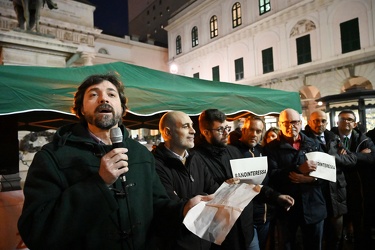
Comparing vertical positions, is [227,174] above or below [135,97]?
below

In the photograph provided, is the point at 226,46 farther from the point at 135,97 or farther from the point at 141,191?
the point at 141,191

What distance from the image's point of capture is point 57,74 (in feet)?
12.6

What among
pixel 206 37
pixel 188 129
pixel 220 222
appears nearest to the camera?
pixel 220 222

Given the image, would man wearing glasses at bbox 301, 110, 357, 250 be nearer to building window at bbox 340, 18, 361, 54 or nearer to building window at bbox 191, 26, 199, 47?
building window at bbox 340, 18, 361, 54

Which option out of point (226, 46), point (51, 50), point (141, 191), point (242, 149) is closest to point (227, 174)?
point (242, 149)

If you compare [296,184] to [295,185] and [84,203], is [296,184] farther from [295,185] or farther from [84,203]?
[84,203]

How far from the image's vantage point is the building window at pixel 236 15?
92.6 ft

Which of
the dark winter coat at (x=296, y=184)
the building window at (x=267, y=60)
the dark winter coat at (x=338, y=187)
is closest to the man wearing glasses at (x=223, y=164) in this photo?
the dark winter coat at (x=296, y=184)

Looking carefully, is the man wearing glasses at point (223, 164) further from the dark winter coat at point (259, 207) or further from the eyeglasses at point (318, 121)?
the eyeglasses at point (318, 121)

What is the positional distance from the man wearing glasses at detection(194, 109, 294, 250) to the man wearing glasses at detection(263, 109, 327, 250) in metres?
0.48

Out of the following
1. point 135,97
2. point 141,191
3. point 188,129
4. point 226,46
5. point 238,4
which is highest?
point 238,4

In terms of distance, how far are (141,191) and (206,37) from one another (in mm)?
32313

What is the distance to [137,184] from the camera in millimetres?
1697

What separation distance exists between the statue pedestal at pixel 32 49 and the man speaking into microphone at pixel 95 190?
4894 millimetres
